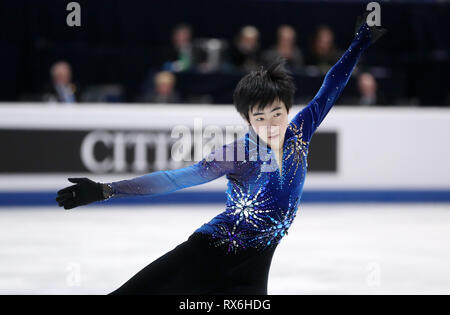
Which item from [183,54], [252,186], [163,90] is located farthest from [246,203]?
[183,54]

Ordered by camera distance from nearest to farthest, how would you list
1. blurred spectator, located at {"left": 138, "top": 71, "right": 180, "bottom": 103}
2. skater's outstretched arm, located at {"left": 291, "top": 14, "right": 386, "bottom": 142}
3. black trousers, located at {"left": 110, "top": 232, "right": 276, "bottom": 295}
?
black trousers, located at {"left": 110, "top": 232, "right": 276, "bottom": 295}
skater's outstretched arm, located at {"left": 291, "top": 14, "right": 386, "bottom": 142}
blurred spectator, located at {"left": 138, "top": 71, "right": 180, "bottom": 103}

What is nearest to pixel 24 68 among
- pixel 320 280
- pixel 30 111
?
pixel 30 111

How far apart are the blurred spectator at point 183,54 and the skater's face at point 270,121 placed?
637 cm

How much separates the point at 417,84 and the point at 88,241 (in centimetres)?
642

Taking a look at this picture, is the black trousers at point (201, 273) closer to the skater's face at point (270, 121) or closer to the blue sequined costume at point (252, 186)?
the blue sequined costume at point (252, 186)

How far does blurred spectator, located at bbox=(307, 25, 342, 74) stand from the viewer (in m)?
9.16

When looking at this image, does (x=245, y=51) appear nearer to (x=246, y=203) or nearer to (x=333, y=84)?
(x=333, y=84)

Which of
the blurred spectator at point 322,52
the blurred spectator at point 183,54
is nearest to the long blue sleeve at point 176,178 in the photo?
the blurred spectator at point 183,54

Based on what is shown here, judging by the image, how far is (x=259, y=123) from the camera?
8.95ft

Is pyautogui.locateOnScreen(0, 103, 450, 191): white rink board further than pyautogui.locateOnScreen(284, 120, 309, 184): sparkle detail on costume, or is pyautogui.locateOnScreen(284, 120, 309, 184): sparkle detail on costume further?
pyautogui.locateOnScreen(0, 103, 450, 191): white rink board

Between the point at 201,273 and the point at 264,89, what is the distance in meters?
0.73

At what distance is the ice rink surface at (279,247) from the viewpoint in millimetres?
4188

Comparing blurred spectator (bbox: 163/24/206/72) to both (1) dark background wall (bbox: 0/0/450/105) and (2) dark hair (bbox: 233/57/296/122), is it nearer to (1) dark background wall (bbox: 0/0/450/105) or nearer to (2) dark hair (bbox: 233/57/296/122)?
(1) dark background wall (bbox: 0/0/450/105)

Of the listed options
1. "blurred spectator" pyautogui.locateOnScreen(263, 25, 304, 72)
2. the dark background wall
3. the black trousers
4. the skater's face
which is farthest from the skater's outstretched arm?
the dark background wall
